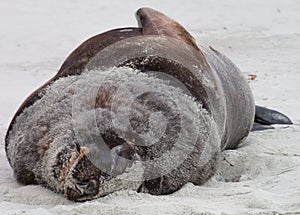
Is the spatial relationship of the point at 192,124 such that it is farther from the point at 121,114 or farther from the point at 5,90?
the point at 5,90

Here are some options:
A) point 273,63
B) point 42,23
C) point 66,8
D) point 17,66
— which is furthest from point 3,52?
point 273,63

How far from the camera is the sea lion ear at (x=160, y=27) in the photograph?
4.51 metres

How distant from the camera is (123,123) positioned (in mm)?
3588

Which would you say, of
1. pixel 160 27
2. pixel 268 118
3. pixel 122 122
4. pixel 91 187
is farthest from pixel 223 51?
pixel 91 187

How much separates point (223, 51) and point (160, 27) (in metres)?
5.56

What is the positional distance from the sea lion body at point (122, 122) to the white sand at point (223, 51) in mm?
99

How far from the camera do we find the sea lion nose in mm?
3391

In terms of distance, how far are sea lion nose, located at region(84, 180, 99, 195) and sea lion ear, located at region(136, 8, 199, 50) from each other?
1317 millimetres

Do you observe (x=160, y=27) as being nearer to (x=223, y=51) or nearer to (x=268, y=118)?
(x=268, y=118)

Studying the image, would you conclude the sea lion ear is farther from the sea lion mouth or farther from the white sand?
the sea lion mouth

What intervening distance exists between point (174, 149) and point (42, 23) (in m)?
7.23

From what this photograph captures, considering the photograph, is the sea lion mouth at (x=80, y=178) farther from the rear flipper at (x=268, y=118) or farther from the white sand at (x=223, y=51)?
the rear flipper at (x=268, y=118)

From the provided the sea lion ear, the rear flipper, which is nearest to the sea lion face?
the sea lion ear

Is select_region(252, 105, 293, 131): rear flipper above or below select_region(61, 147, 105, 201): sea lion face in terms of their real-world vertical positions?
below
